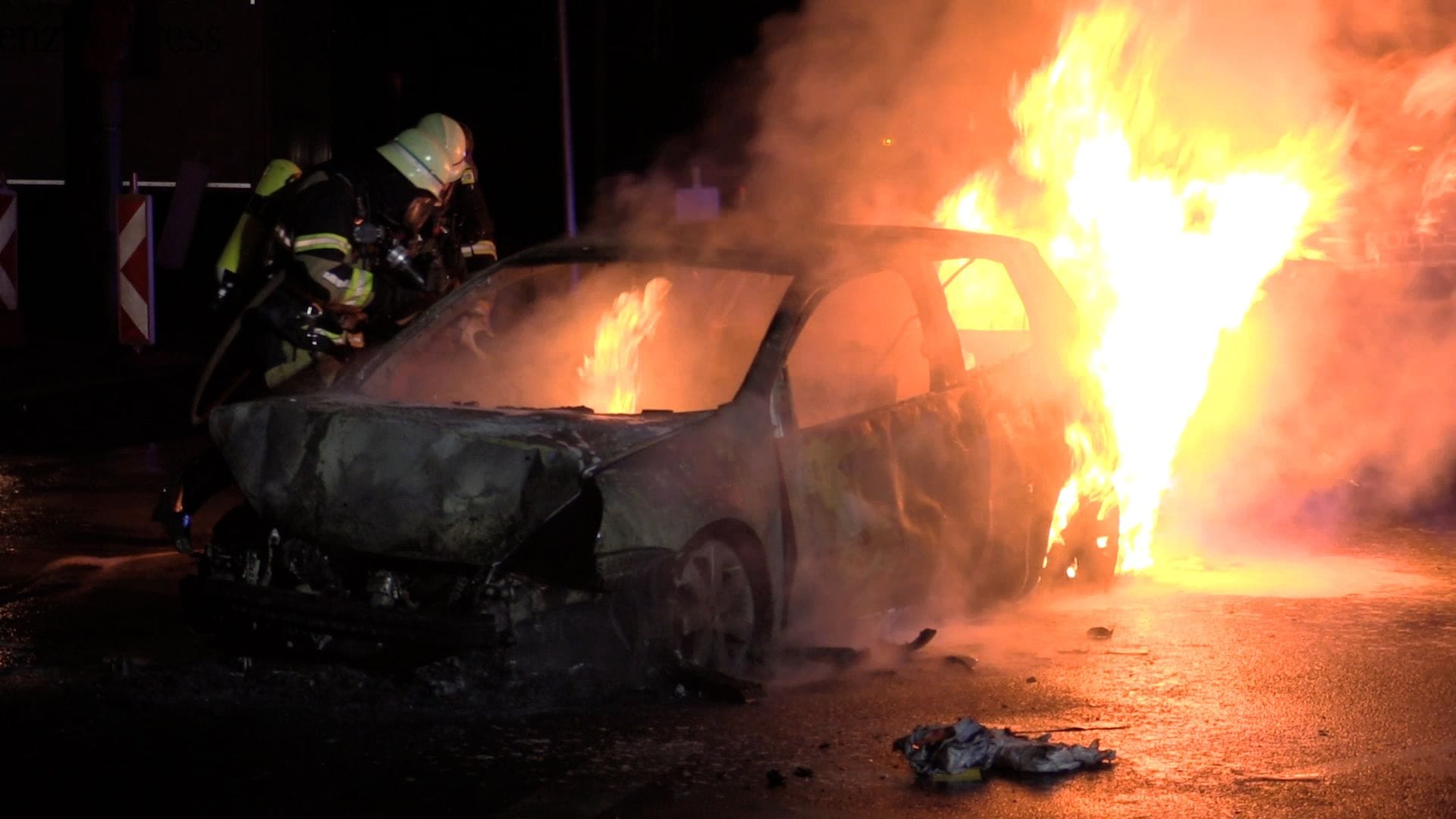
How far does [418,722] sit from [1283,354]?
6908mm

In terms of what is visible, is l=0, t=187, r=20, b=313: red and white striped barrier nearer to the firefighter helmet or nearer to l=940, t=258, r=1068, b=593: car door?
the firefighter helmet

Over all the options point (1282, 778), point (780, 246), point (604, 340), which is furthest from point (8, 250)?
point (1282, 778)

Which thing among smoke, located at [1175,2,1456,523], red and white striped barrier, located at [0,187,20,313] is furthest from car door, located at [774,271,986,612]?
red and white striped barrier, located at [0,187,20,313]

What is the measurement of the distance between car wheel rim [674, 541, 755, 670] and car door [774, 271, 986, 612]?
0.28m

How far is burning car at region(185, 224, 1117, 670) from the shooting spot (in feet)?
20.1

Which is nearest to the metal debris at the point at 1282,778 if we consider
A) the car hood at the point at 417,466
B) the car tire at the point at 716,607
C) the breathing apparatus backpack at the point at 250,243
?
the car tire at the point at 716,607

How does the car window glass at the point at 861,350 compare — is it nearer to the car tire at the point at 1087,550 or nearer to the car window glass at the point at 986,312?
the car window glass at the point at 986,312

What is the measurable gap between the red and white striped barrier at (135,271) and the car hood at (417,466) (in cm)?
1047

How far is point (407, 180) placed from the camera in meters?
8.79

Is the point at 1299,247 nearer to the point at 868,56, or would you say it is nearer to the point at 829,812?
the point at 868,56

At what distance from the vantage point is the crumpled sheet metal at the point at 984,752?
18.3 feet

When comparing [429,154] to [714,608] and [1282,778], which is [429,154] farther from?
[1282,778]

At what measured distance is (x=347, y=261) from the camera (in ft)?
27.6

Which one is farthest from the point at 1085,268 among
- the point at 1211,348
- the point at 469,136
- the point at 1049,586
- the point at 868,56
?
the point at 868,56
